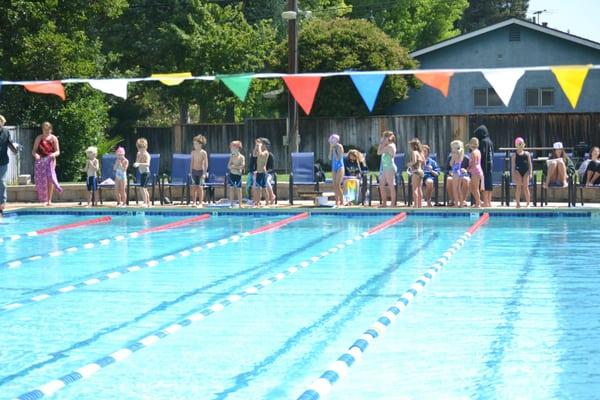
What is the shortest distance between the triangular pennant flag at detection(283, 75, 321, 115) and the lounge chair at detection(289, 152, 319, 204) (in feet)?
12.1

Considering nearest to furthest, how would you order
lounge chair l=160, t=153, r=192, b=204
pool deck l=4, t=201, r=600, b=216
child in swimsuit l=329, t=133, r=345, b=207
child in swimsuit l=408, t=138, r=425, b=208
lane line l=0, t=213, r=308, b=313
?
lane line l=0, t=213, r=308, b=313 → pool deck l=4, t=201, r=600, b=216 → child in swimsuit l=408, t=138, r=425, b=208 → child in swimsuit l=329, t=133, r=345, b=207 → lounge chair l=160, t=153, r=192, b=204

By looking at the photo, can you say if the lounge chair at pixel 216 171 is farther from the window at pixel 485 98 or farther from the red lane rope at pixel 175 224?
the window at pixel 485 98

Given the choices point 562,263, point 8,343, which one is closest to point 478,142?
point 562,263

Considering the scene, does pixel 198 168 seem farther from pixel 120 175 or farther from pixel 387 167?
pixel 387 167

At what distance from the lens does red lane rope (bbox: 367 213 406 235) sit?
1802cm

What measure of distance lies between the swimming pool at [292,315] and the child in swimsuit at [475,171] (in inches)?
116

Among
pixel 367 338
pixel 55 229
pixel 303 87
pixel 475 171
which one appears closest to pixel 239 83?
pixel 303 87

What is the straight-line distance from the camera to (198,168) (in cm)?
2141

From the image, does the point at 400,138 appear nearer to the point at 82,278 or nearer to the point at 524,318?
the point at 82,278

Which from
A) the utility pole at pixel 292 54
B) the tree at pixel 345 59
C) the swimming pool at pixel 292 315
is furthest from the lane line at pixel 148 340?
the tree at pixel 345 59

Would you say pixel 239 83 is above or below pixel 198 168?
above

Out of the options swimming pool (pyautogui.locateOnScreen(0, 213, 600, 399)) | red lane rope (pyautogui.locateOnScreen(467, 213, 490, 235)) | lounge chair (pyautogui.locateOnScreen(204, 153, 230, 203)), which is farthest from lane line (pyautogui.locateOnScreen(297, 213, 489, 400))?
lounge chair (pyautogui.locateOnScreen(204, 153, 230, 203))

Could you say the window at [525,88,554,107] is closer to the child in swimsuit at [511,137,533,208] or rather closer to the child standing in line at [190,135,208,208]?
the child in swimsuit at [511,137,533,208]

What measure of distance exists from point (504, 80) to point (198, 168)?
6.62 m
